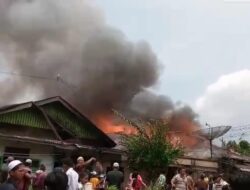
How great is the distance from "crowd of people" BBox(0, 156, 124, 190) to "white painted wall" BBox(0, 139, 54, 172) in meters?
3.89

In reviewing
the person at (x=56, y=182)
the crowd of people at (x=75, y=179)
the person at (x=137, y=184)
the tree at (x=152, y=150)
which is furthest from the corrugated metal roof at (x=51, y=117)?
the person at (x=56, y=182)

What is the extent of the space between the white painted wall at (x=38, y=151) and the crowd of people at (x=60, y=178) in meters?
3.89

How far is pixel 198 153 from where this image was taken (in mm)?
25578

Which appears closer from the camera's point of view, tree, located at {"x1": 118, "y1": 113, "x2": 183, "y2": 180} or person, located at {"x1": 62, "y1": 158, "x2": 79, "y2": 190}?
person, located at {"x1": 62, "y1": 158, "x2": 79, "y2": 190}

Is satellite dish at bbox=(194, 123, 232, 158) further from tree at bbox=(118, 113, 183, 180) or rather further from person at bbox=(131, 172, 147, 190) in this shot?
person at bbox=(131, 172, 147, 190)

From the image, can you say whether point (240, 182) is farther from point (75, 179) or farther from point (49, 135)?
point (49, 135)

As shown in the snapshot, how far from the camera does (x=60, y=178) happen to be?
526 cm

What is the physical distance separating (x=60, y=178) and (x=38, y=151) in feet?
36.8

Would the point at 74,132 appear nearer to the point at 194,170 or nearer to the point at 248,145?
the point at 194,170

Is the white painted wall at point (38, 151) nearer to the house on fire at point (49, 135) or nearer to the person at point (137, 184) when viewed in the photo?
the house on fire at point (49, 135)

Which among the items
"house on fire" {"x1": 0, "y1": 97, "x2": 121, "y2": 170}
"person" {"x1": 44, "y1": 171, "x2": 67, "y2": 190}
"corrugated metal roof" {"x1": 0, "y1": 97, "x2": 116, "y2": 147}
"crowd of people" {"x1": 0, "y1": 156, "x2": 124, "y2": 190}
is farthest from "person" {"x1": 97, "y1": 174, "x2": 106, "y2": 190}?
"person" {"x1": 44, "y1": 171, "x2": 67, "y2": 190}

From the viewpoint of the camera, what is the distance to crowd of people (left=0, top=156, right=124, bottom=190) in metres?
4.99

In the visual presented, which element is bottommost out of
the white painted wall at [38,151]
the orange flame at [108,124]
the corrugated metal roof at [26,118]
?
the white painted wall at [38,151]

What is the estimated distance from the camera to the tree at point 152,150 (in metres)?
17.4
